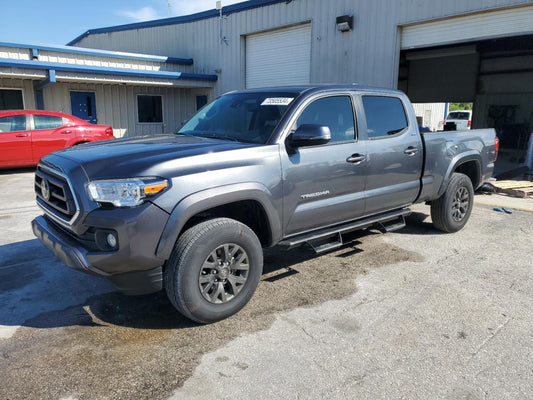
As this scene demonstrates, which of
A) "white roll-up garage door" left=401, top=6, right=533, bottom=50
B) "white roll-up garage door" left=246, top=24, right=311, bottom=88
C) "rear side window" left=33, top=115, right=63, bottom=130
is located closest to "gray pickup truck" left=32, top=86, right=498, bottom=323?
"white roll-up garage door" left=401, top=6, right=533, bottom=50

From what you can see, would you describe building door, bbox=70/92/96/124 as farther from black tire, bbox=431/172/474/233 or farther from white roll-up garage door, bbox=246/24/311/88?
black tire, bbox=431/172/474/233

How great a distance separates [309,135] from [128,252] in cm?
175

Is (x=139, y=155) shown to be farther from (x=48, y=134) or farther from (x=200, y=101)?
(x=200, y=101)

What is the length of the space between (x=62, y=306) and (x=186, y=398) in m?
1.82

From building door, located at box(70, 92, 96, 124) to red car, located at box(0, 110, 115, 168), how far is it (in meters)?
4.88

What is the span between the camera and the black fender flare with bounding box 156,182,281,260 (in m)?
2.96

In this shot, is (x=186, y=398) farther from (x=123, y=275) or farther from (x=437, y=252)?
(x=437, y=252)

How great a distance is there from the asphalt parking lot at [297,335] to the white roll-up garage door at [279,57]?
1049 cm

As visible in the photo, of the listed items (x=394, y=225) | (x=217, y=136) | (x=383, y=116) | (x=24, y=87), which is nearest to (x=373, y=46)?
(x=383, y=116)

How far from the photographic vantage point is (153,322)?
3395 mm

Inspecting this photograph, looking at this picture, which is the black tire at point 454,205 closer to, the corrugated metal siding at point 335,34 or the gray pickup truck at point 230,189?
the gray pickup truck at point 230,189

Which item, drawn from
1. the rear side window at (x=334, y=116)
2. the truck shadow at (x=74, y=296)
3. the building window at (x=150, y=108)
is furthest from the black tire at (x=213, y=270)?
the building window at (x=150, y=108)

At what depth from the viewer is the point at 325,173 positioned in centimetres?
396

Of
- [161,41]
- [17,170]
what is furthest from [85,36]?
[17,170]
